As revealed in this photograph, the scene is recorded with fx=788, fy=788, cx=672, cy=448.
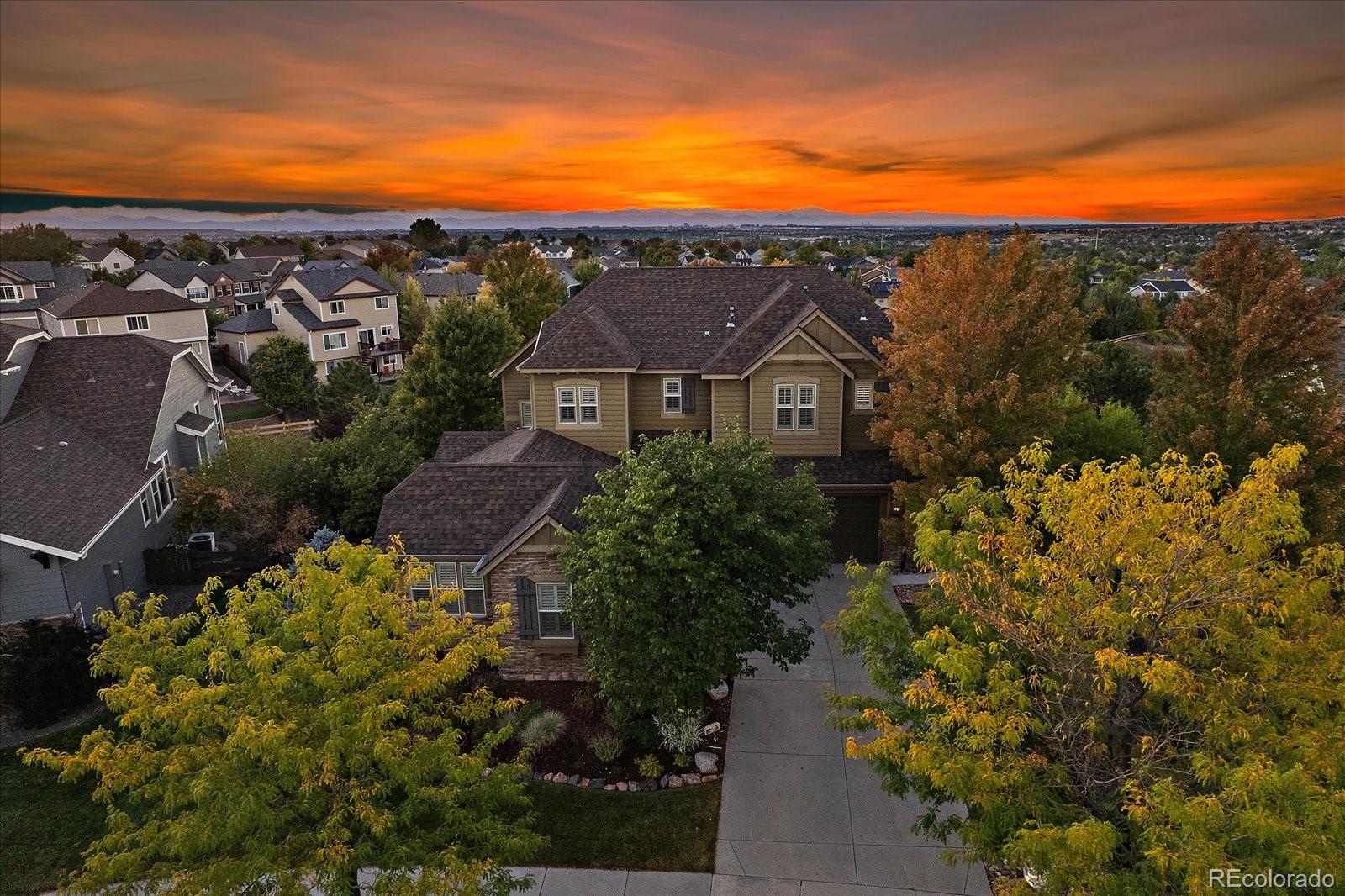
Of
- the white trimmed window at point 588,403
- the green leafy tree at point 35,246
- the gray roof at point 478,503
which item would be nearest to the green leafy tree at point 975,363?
the gray roof at point 478,503

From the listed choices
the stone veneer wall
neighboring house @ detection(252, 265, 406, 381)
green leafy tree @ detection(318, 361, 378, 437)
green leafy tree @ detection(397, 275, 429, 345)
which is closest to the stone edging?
the stone veneer wall

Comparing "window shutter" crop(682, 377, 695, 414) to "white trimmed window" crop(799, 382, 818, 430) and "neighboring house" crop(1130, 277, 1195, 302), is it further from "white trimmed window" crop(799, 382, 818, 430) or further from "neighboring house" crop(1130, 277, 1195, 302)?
"neighboring house" crop(1130, 277, 1195, 302)

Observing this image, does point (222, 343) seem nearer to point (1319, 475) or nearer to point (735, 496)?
point (735, 496)

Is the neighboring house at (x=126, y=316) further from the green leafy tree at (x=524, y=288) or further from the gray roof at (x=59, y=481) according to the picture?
the gray roof at (x=59, y=481)

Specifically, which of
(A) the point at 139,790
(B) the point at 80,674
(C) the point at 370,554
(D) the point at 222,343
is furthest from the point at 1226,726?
(D) the point at 222,343

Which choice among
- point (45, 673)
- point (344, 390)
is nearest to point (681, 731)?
point (45, 673)

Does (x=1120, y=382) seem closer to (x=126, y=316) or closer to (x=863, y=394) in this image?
(x=863, y=394)
